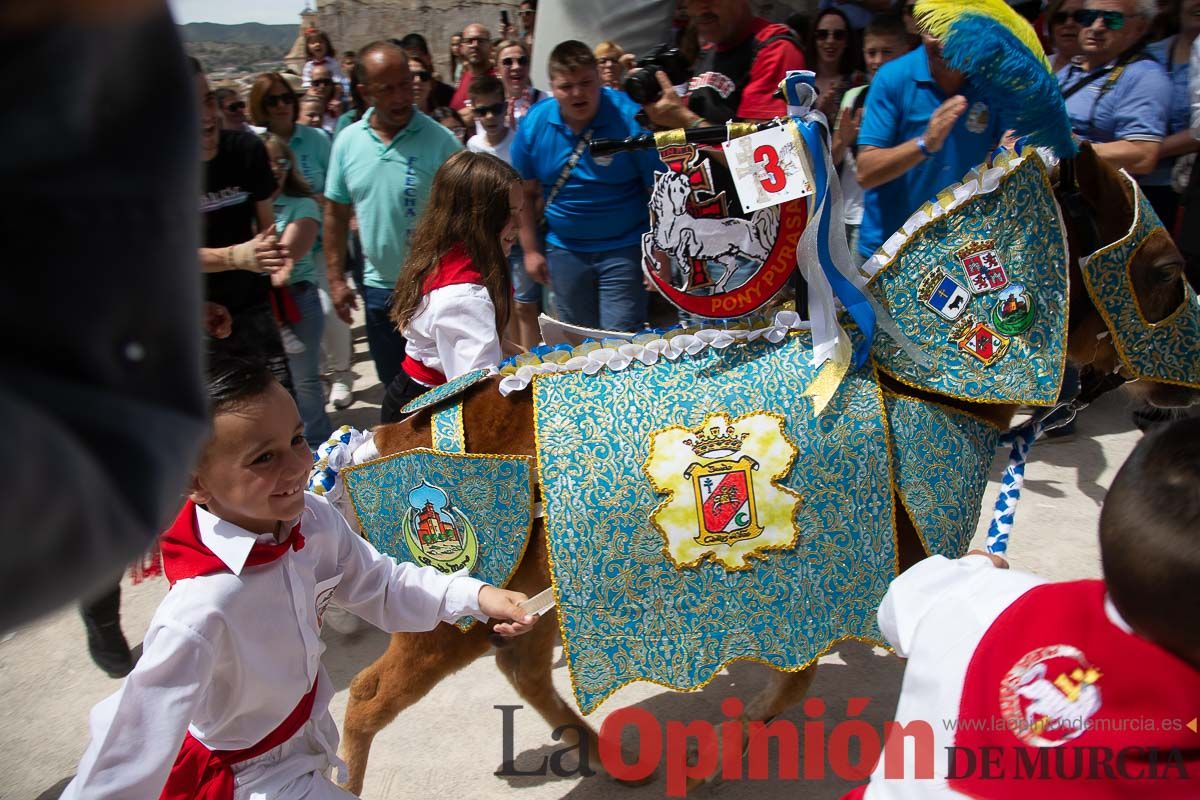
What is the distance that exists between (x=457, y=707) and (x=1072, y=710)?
100 inches

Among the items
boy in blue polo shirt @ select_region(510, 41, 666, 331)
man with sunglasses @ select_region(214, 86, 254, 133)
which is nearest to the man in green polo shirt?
boy in blue polo shirt @ select_region(510, 41, 666, 331)

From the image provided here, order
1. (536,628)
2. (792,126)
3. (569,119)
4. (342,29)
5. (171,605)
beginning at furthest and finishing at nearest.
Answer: (342,29), (569,119), (536,628), (792,126), (171,605)

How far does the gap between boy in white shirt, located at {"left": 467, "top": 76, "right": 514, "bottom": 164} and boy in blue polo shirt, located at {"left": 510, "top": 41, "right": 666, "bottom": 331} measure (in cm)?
89

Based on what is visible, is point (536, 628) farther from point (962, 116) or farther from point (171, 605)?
point (962, 116)

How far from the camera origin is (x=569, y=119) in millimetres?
4508

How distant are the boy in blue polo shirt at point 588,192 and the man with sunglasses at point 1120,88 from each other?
2080mm

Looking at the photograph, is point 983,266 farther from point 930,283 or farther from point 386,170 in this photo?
point 386,170

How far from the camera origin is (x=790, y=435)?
2.35m

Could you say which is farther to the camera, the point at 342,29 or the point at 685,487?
the point at 342,29

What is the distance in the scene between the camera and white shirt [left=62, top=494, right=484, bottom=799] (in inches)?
61.5

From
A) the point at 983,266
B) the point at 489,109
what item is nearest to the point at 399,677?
the point at 983,266

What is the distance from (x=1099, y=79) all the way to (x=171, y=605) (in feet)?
15.3

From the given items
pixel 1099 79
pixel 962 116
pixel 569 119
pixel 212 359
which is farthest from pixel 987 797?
pixel 1099 79

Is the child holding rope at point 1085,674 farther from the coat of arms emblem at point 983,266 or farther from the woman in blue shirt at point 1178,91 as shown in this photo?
the woman in blue shirt at point 1178,91
